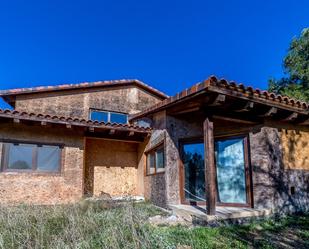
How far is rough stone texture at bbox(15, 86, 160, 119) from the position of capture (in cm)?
1234

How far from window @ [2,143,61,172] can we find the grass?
4.07 metres

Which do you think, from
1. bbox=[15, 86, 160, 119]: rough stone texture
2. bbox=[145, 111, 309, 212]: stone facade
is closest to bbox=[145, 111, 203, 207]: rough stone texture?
bbox=[145, 111, 309, 212]: stone facade

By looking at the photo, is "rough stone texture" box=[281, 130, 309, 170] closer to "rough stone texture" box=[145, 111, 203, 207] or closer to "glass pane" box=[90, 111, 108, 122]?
"rough stone texture" box=[145, 111, 203, 207]

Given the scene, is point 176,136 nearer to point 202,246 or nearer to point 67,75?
point 202,246

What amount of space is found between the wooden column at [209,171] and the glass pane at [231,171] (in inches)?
57.3

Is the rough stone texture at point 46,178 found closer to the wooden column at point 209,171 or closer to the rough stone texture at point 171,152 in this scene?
the rough stone texture at point 171,152

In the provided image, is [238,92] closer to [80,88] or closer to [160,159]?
[160,159]

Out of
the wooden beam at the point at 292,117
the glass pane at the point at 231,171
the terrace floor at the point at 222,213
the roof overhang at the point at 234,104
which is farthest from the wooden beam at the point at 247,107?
the terrace floor at the point at 222,213

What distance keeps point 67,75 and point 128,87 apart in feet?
56.9

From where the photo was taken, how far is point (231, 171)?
840 cm

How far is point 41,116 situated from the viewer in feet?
29.5

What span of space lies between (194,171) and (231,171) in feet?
4.13

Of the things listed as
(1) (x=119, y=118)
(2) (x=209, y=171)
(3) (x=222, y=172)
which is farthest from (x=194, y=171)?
(1) (x=119, y=118)

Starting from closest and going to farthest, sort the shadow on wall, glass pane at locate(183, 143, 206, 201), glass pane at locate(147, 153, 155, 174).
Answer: the shadow on wall, glass pane at locate(183, 143, 206, 201), glass pane at locate(147, 153, 155, 174)
